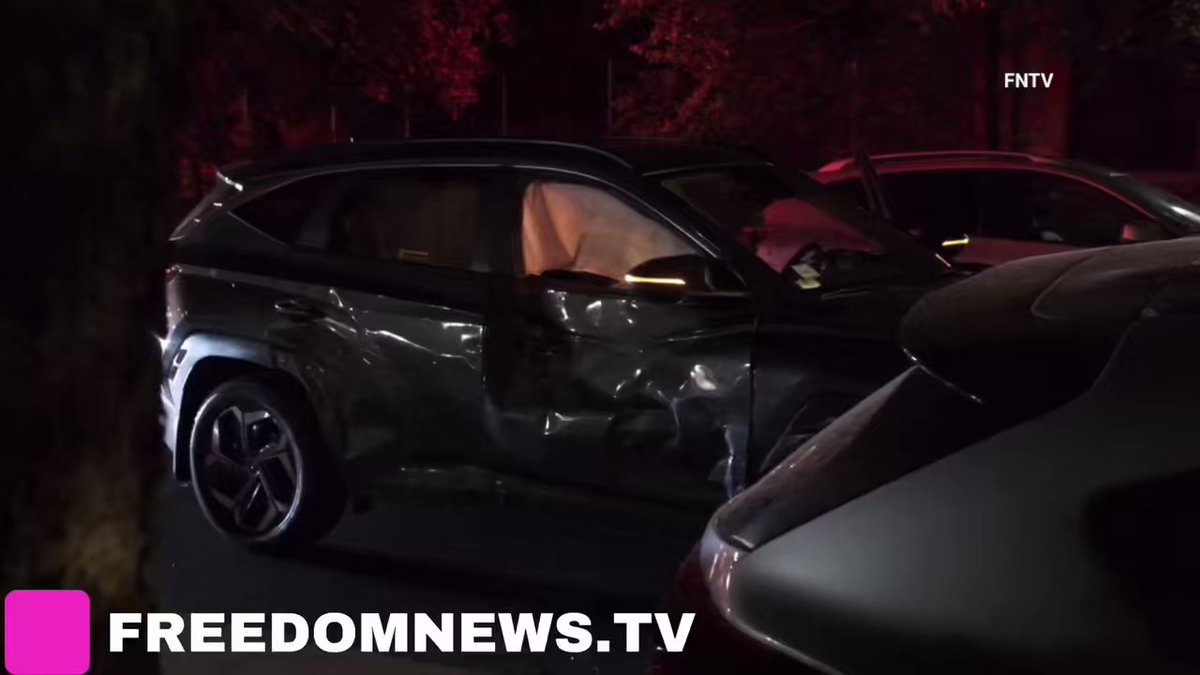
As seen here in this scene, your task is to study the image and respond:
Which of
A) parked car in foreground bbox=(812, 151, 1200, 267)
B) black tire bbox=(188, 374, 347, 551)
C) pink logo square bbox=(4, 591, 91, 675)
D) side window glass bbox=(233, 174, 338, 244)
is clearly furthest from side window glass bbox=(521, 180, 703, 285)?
parked car in foreground bbox=(812, 151, 1200, 267)

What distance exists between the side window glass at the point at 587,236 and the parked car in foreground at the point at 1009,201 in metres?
3.46

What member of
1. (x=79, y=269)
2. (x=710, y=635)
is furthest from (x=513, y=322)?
(x=710, y=635)

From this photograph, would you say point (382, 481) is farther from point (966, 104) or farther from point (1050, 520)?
point (966, 104)

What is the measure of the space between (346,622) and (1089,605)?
4.25 m

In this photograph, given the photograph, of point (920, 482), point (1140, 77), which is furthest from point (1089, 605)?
point (1140, 77)

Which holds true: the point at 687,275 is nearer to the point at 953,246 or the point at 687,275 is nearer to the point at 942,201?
the point at 953,246

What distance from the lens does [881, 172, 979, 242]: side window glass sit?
1012 cm

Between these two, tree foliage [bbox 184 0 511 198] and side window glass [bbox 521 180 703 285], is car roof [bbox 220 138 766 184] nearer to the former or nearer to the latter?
side window glass [bbox 521 180 703 285]

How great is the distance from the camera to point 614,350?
6090 millimetres

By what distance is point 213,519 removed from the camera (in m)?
7.04

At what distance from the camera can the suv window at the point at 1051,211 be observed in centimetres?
963

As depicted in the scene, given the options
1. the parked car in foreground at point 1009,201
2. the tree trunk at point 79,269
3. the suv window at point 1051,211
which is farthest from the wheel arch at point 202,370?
the suv window at point 1051,211

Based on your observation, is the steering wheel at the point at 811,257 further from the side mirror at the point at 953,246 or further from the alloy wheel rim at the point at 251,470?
the alloy wheel rim at the point at 251,470

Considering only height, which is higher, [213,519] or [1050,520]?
[1050,520]
